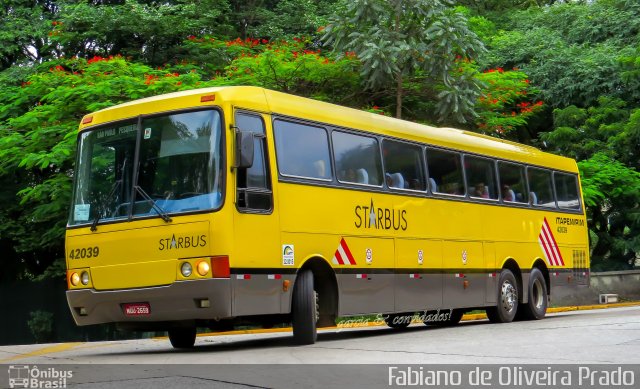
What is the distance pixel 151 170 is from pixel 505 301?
28.1ft

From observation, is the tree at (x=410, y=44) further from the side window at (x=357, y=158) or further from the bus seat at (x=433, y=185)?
the side window at (x=357, y=158)

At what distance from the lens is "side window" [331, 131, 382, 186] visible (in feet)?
44.9

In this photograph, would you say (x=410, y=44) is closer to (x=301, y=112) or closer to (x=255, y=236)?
(x=301, y=112)

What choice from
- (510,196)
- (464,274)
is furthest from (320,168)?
(510,196)

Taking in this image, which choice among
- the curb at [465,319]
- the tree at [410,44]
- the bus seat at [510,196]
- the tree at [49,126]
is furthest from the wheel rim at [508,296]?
the tree at [49,126]

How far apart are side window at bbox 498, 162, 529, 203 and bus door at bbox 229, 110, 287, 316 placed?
24.2 feet

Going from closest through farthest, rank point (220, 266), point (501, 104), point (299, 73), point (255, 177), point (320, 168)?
point (220, 266)
point (255, 177)
point (320, 168)
point (299, 73)
point (501, 104)

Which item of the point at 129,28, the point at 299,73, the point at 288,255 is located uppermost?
the point at 129,28

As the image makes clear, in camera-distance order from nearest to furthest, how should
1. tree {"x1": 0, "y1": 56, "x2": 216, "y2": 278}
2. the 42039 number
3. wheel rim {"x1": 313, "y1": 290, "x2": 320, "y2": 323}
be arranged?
the 42039 number, wheel rim {"x1": 313, "y1": 290, "x2": 320, "y2": 323}, tree {"x1": 0, "y1": 56, "x2": 216, "y2": 278}

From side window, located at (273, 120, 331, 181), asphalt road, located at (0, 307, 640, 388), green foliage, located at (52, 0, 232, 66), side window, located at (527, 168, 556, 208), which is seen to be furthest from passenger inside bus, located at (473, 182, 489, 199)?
green foliage, located at (52, 0, 232, 66)

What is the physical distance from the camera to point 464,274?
1664cm

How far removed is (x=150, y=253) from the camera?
11.6 metres

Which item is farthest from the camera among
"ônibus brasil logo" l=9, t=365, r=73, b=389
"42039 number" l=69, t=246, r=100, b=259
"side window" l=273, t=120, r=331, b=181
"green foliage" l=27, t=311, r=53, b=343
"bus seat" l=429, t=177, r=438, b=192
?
"green foliage" l=27, t=311, r=53, b=343

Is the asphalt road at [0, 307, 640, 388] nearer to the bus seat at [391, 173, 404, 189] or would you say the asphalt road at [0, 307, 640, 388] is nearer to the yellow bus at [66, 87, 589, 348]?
the yellow bus at [66, 87, 589, 348]
